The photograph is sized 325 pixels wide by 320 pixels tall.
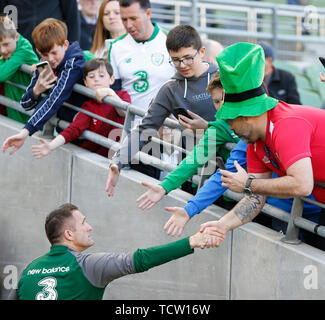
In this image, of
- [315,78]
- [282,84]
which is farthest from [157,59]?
[315,78]

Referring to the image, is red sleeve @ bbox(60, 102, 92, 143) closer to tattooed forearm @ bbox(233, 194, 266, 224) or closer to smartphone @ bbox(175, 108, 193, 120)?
smartphone @ bbox(175, 108, 193, 120)

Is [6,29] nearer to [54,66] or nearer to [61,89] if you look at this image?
[54,66]

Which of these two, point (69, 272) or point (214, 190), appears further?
point (214, 190)

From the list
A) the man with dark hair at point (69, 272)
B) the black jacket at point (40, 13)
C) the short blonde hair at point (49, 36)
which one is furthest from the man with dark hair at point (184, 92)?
the black jacket at point (40, 13)

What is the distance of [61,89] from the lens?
636cm

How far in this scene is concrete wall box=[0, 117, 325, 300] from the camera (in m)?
4.93

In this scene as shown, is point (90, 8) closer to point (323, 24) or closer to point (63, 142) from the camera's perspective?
point (63, 142)

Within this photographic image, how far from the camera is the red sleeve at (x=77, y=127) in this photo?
6418mm

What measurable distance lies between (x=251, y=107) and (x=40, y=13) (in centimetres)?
418

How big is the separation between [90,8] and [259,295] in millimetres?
4921

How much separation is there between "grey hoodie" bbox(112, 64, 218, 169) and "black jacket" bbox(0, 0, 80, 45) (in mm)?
→ 2550

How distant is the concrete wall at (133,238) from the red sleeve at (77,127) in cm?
22

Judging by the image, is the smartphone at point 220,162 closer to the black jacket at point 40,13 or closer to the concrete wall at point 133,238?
the concrete wall at point 133,238

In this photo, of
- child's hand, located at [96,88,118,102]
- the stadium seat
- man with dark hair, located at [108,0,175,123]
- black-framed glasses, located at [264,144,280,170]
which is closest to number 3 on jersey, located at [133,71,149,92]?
man with dark hair, located at [108,0,175,123]
